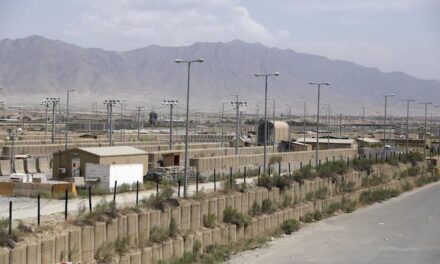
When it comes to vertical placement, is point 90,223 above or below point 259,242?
above

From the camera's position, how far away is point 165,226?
99.2 feet

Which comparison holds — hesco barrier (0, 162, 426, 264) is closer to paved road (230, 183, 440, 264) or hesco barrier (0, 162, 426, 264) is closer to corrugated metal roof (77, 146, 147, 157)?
paved road (230, 183, 440, 264)

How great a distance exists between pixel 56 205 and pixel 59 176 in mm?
12807

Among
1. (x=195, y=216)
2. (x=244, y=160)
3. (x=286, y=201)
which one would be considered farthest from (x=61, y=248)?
(x=244, y=160)

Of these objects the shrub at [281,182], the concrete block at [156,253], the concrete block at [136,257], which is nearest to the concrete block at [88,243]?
the concrete block at [136,257]

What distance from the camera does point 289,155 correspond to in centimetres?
6022

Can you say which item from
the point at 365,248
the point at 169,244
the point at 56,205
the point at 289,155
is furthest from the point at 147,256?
the point at 289,155

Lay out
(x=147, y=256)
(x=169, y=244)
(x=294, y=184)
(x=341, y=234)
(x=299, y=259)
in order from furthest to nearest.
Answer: (x=294, y=184), (x=341, y=234), (x=299, y=259), (x=169, y=244), (x=147, y=256)

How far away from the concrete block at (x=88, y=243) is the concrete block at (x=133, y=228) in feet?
8.41

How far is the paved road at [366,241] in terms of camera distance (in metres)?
34.0

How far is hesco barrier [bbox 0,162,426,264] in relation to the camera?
22594mm

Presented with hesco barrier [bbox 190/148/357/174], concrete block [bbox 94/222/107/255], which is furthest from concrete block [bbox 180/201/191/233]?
hesco barrier [bbox 190/148/357/174]

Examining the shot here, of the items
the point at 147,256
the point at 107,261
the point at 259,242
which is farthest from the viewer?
the point at 259,242

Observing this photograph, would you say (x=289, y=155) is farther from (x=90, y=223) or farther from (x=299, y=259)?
(x=90, y=223)
